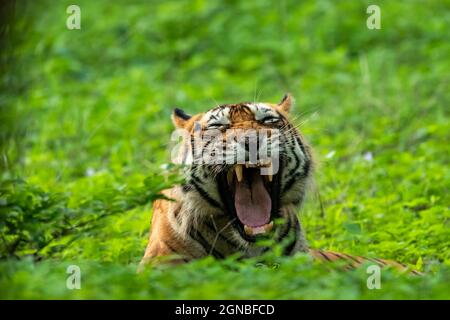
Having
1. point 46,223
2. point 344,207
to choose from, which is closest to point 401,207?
point 344,207

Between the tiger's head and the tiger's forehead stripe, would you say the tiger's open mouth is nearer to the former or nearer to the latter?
the tiger's head

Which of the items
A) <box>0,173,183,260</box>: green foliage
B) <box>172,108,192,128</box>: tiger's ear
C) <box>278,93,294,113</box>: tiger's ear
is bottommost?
<box>0,173,183,260</box>: green foliage

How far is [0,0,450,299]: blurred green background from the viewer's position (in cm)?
525

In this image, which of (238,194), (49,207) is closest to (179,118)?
(238,194)

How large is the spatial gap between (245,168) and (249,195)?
148mm

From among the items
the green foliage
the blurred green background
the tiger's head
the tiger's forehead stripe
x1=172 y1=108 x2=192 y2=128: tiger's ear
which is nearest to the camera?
the blurred green background

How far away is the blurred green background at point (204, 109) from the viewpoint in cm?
525

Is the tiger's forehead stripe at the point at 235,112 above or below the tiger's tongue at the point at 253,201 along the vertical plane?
above

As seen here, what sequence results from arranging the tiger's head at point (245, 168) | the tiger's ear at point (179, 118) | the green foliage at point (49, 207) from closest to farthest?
the green foliage at point (49, 207)
the tiger's head at point (245, 168)
the tiger's ear at point (179, 118)

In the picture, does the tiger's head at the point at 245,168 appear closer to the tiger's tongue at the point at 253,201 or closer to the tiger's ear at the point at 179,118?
the tiger's tongue at the point at 253,201

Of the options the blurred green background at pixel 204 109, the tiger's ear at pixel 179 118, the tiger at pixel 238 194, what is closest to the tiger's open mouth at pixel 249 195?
the tiger at pixel 238 194

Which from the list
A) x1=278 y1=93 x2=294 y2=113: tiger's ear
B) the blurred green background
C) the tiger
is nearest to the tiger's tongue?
the tiger

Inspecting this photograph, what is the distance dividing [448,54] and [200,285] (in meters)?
7.48

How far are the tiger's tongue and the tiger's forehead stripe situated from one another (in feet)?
1.18
